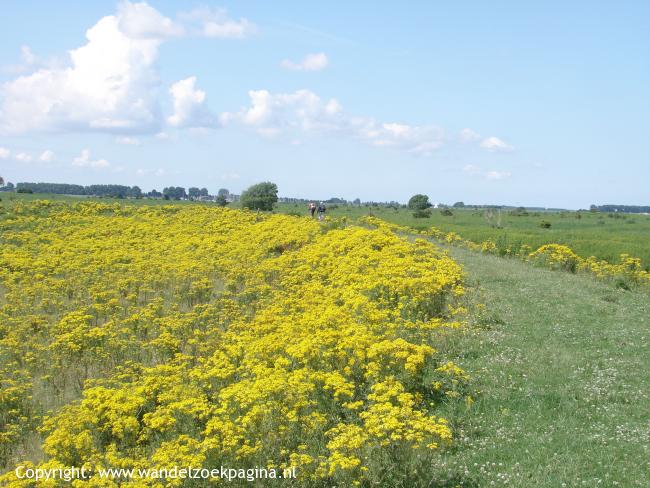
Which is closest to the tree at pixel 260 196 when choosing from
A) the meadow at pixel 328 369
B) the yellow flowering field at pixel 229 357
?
the yellow flowering field at pixel 229 357

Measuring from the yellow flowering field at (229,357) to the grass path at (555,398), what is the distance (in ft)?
2.19

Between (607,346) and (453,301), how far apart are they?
4118mm

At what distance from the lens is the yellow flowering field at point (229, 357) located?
24.3 feet

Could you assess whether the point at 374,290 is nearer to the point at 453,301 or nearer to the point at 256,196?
the point at 453,301

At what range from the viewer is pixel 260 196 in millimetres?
44188

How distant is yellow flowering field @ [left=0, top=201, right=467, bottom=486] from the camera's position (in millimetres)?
7395

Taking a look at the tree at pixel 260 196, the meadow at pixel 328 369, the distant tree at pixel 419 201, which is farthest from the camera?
the distant tree at pixel 419 201

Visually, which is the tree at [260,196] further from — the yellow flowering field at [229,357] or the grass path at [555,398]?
the grass path at [555,398]

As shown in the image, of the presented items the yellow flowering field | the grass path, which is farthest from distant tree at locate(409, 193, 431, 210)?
the grass path

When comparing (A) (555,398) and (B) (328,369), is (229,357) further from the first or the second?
(A) (555,398)

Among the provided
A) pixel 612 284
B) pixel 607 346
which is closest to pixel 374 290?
pixel 607 346

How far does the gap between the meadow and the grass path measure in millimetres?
35

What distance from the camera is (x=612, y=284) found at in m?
21.0

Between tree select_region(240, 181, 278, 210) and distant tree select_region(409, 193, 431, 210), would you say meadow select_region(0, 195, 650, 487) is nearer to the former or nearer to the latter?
tree select_region(240, 181, 278, 210)
